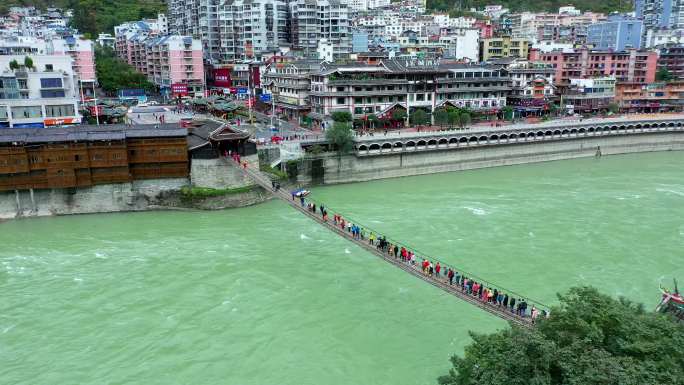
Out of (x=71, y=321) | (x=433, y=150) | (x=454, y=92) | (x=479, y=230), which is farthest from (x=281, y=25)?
(x=71, y=321)

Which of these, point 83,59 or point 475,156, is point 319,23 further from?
point 475,156

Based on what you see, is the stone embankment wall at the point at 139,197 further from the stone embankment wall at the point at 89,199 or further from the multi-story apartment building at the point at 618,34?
the multi-story apartment building at the point at 618,34

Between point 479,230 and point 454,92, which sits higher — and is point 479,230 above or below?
below

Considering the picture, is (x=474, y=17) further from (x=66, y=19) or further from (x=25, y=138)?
(x=25, y=138)

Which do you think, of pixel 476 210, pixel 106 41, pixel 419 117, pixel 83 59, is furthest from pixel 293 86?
pixel 106 41

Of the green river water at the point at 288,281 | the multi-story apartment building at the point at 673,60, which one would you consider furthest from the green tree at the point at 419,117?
the multi-story apartment building at the point at 673,60

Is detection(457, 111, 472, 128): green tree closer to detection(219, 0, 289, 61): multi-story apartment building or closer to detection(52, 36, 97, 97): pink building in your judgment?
detection(219, 0, 289, 61): multi-story apartment building
